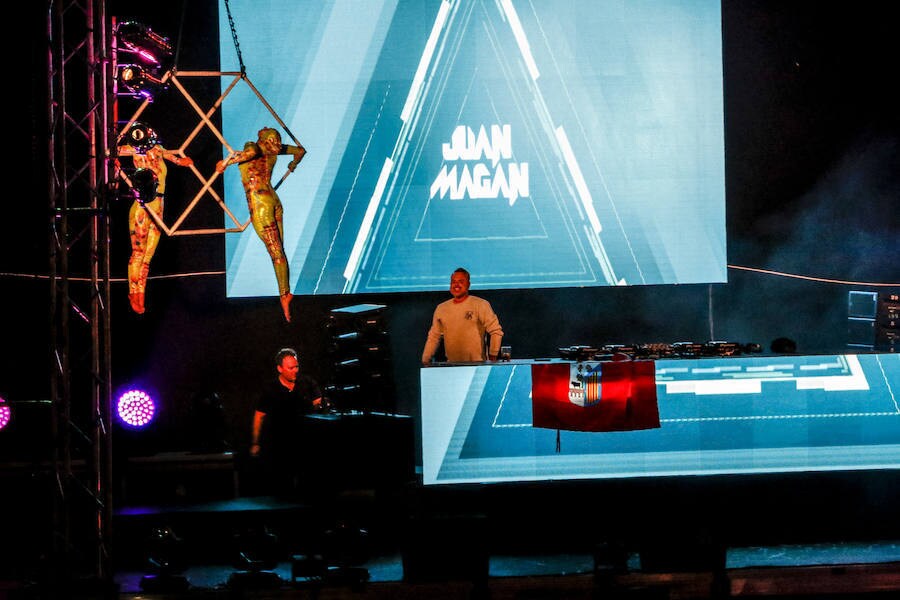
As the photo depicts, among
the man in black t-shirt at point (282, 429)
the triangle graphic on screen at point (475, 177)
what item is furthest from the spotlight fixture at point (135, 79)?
the triangle graphic on screen at point (475, 177)

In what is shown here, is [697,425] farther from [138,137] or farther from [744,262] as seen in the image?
[138,137]

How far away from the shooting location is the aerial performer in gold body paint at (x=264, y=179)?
8.34 metres

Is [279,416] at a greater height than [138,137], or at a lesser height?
lesser

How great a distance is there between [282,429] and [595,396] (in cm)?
231

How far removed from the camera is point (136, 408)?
817 cm

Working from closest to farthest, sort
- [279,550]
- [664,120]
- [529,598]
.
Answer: [529,598] < [279,550] < [664,120]

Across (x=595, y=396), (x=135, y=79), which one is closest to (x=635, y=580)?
(x=595, y=396)

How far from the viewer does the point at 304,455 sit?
22.3 feet

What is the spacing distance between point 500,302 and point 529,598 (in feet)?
12.0

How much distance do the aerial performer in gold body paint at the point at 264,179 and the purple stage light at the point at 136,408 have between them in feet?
5.32

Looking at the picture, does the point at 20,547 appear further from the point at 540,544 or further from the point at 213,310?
the point at 540,544

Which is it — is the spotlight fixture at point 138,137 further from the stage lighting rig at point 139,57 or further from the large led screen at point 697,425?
the large led screen at point 697,425

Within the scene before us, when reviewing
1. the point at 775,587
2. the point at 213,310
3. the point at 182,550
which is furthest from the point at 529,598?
the point at 213,310

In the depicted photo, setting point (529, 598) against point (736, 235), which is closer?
point (529, 598)
